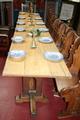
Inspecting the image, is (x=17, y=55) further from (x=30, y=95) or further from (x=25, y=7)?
(x=25, y=7)

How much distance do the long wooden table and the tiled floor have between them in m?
0.09

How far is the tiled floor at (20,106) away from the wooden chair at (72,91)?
12 centimetres

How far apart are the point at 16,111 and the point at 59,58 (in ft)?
3.18

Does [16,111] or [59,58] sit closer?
[59,58]

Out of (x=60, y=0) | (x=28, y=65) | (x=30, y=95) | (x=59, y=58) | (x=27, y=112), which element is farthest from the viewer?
(x=60, y=0)

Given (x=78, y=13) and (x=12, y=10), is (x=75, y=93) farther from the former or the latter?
(x=12, y=10)

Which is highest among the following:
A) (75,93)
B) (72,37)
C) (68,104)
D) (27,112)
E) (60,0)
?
(60,0)

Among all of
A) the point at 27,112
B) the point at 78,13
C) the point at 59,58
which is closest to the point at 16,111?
the point at 27,112

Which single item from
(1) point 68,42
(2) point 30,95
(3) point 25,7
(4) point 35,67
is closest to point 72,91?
(4) point 35,67

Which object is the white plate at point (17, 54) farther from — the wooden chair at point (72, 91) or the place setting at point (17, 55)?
the wooden chair at point (72, 91)

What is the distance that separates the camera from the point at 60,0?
20.6 feet

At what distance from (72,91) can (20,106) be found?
2.86ft

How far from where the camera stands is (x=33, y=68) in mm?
1882

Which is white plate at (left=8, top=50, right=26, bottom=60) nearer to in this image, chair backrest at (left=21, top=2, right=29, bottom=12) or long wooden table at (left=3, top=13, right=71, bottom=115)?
long wooden table at (left=3, top=13, right=71, bottom=115)
